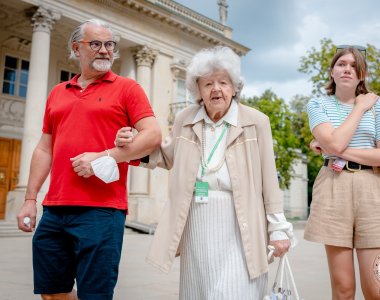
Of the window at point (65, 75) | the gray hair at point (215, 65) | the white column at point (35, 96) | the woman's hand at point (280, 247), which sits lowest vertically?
the woman's hand at point (280, 247)

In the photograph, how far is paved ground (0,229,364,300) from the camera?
18.5ft

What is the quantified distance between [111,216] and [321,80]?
73.9 ft

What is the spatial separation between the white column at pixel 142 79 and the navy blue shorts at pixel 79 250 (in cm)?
1802

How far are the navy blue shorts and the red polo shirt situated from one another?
81 millimetres

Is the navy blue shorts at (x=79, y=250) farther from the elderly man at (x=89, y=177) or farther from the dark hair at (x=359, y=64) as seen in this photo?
the dark hair at (x=359, y=64)

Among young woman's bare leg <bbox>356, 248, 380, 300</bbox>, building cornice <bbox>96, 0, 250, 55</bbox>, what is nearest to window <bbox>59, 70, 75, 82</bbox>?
building cornice <bbox>96, 0, 250, 55</bbox>

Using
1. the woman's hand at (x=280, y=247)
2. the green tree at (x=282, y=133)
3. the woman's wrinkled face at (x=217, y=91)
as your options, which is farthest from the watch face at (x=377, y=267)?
the green tree at (x=282, y=133)

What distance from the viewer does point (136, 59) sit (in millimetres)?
21828

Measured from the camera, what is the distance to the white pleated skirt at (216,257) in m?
2.76

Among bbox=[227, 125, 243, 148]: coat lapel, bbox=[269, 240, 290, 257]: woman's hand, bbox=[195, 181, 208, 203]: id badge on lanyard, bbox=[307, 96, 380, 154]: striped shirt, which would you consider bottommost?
bbox=[269, 240, 290, 257]: woman's hand

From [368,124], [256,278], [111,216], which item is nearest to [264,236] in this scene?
[256,278]

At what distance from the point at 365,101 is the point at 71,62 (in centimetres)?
1930

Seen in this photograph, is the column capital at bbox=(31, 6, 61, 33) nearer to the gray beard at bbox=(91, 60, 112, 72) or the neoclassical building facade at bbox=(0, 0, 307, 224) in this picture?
the neoclassical building facade at bbox=(0, 0, 307, 224)

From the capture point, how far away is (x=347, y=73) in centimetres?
329
